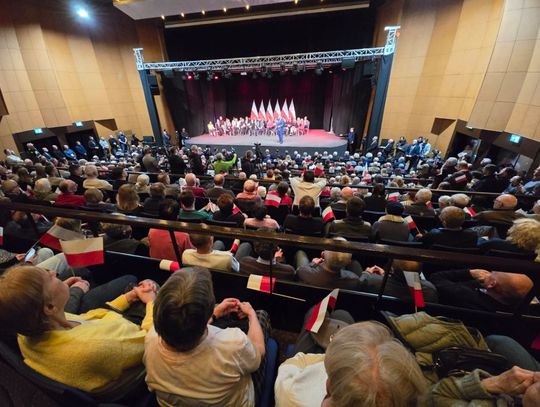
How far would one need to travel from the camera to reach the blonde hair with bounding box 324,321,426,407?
0.58 metres

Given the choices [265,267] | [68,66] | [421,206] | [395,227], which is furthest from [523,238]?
[68,66]

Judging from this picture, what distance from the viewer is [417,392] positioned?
60 centimetres

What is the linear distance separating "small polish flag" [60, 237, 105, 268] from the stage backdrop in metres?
12.8


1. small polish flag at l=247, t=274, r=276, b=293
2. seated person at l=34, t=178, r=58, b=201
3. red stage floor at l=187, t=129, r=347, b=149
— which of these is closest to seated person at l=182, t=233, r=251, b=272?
small polish flag at l=247, t=274, r=276, b=293

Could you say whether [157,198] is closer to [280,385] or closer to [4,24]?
[280,385]

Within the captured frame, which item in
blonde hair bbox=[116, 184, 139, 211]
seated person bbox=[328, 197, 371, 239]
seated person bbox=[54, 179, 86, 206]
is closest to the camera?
seated person bbox=[328, 197, 371, 239]

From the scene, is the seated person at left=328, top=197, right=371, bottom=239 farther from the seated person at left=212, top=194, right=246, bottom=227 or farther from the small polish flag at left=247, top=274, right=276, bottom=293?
the small polish flag at left=247, top=274, right=276, bottom=293

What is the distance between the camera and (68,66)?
11.9 meters

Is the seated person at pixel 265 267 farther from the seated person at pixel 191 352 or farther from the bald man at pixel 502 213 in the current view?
the bald man at pixel 502 213

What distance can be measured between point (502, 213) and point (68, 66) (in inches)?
664

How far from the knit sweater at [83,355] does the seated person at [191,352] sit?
0.12 m

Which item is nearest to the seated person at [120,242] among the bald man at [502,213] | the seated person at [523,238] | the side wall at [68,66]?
the seated person at [523,238]

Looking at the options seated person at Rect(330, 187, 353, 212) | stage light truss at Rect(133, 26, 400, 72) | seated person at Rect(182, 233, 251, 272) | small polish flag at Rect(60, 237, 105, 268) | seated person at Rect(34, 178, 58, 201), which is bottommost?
seated person at Rect(330, 187, 353, 212)

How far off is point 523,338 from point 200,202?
11.9ft
